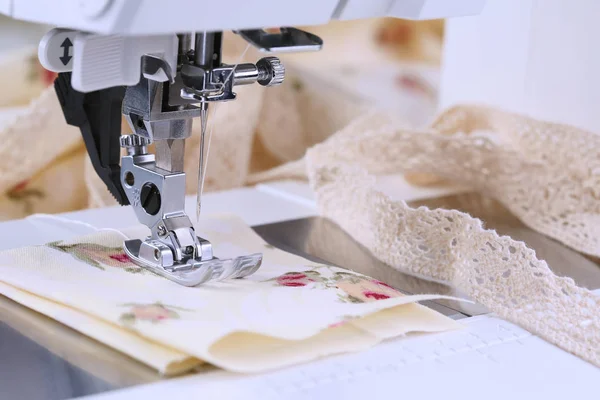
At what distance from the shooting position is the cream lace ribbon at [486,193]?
0.98 m

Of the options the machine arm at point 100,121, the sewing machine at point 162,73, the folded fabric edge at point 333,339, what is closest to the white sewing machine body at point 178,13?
the sewing machine at point 162,73

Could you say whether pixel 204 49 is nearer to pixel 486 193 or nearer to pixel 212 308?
pixel 212 308

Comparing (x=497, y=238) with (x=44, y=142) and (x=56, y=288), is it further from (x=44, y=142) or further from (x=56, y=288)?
(x=44, y=142)

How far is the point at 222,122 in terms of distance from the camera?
160 centimetres

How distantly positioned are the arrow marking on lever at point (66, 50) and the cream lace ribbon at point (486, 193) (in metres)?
0.45

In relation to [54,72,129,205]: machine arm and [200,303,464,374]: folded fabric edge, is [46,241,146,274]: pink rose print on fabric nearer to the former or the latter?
[54,72,129,205]: machine arm

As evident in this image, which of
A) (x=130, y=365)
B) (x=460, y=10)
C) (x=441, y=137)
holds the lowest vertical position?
(x=130, y=365)

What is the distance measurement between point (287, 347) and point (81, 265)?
0.28 m

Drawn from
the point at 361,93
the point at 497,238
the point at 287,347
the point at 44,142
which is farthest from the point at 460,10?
the point at 361,93

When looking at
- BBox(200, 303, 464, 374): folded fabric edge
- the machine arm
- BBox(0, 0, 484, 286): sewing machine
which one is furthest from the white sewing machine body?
BBox(200, 303, 464, 374): folded fabric edge

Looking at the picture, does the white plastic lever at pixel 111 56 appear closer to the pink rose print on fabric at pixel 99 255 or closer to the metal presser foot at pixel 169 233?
the metal presser foot at pixel 169 233

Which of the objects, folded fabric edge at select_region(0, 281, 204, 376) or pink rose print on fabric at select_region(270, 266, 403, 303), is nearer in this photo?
folded fabric edge at select_region(0, 281, 204, 376)

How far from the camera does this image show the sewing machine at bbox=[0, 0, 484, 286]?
2.60 ft

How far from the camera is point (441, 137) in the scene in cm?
140
